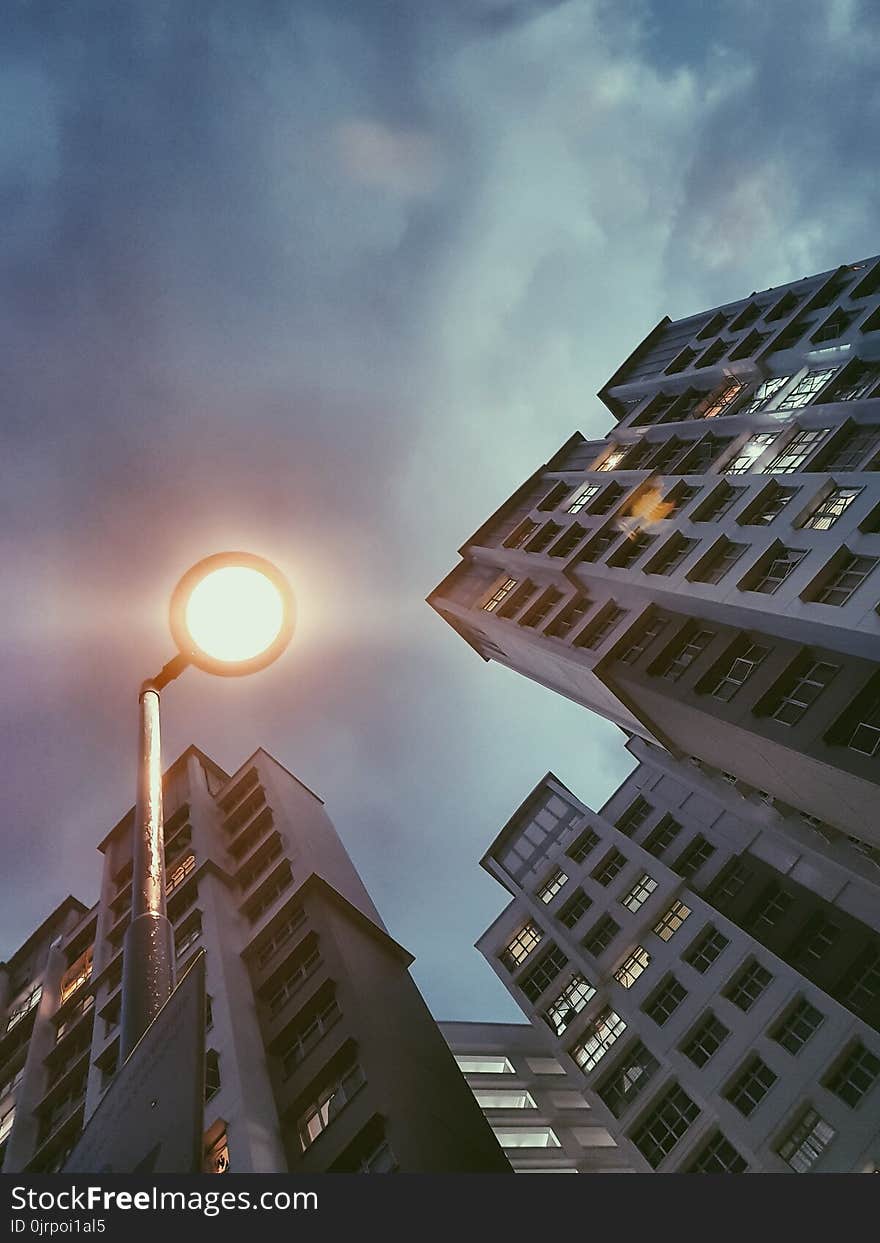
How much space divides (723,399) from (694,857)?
29.3m

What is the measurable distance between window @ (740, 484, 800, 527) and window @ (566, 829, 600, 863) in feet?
91.6

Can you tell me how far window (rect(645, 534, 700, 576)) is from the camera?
3531cm

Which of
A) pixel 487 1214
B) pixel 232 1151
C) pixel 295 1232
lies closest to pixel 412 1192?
pixel 487 1214

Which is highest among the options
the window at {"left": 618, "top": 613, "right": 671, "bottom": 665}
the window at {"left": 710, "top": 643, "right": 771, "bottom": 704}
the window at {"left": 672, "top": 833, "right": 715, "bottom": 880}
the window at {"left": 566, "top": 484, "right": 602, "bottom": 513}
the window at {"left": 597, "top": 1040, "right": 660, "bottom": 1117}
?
the window at {"left": 566, "top": 484, "right": 602, "bottom": 513}

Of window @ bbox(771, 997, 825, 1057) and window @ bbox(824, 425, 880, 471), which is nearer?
window @ bbox(824, 425, 880, 471)

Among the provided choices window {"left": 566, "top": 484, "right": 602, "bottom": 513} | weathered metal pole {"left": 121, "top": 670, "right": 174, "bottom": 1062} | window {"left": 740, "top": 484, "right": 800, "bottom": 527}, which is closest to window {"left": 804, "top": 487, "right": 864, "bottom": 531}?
window {"left": 740, "top": 484, "right": 800, "bottom": 527}

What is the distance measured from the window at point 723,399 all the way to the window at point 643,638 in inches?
640

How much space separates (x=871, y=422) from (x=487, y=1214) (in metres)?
34.7

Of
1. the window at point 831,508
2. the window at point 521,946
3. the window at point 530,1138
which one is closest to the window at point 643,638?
the window at point 831,508

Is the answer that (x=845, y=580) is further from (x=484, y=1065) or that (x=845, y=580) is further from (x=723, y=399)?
(x=484, y=1065)

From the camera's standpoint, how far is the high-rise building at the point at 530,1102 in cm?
4991

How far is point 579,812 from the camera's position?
2207 inches

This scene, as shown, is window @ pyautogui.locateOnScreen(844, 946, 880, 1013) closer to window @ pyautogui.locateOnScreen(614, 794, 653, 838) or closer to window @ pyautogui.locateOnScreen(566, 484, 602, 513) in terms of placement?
window @ pyautogui.locateOnScreen(614, 794, 653, 838)

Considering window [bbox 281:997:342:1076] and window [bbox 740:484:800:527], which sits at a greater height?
window [bbox 740:484:800:527]
